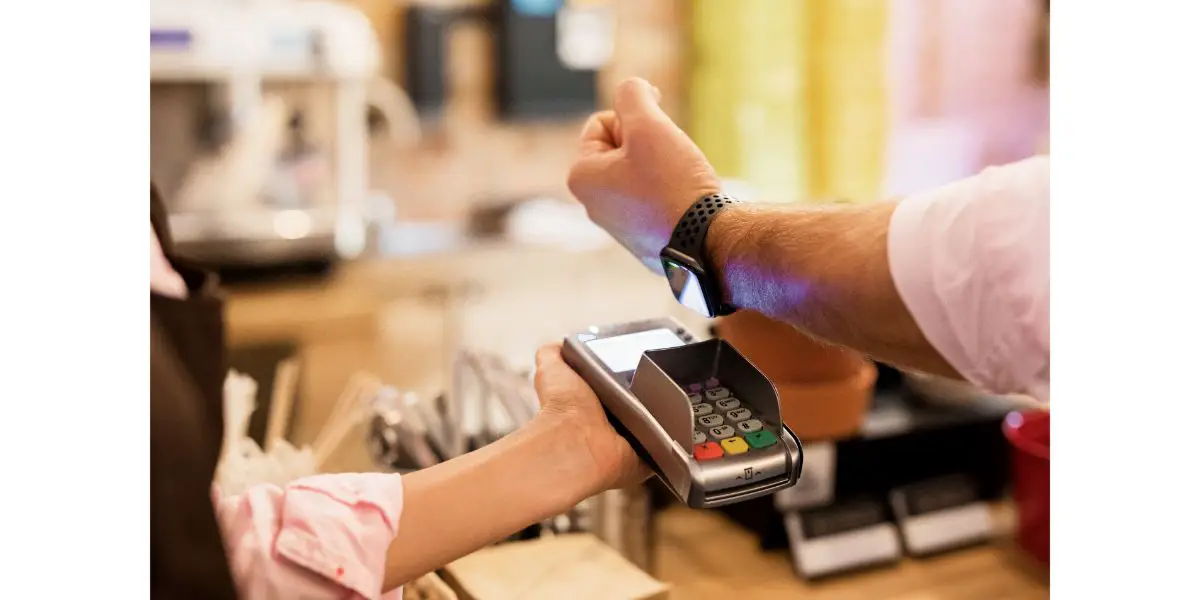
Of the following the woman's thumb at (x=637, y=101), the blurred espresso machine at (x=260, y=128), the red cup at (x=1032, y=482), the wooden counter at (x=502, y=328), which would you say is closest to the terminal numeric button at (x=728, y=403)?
the woman's thumb at (x=637, y=101)

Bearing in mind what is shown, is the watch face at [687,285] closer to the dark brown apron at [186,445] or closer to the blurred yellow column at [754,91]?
the dark brown apron at [186,445]

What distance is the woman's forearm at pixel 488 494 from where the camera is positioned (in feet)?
1.85

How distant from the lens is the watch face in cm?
64

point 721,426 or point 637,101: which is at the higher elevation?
point 637,101

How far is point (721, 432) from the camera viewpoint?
0.55m

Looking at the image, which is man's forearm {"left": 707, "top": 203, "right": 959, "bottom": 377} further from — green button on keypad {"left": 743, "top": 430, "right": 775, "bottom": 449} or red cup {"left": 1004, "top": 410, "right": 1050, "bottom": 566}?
red cup {"left": 1004, "top": 410, "right": 1050, "bottom": 566}

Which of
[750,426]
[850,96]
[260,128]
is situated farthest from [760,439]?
[850,96]

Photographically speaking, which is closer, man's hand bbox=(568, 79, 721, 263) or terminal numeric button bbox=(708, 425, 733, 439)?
terminal numeric button bbox=(708, 425, 733, 439)

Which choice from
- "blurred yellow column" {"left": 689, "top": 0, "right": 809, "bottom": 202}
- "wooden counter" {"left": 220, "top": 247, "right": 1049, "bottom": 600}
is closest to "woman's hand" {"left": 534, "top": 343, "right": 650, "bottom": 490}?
"wooden counter" {"left": 220, "top": 247, "right": 1049, "bottom": 600}

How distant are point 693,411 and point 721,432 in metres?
0.02

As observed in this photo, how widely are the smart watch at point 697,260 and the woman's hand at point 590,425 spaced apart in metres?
0.09

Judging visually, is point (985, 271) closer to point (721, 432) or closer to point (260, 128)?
point (721, 432)

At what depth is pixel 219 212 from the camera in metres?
1.89

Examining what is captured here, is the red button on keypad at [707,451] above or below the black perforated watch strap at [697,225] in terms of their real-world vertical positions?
below
